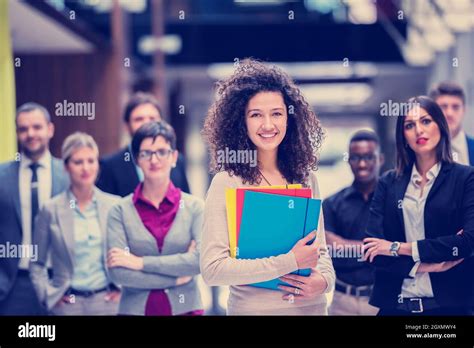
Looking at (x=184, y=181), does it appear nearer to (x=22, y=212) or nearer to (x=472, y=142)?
(x=22, y=212)

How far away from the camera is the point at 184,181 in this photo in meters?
3.03

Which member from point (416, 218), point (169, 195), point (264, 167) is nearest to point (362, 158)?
point (416, 218)

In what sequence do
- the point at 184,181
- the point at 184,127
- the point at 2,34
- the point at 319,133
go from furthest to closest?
1. the point at 2,34
2. the point at 184,127
3. the point at 184,181
4. the point at 319,133

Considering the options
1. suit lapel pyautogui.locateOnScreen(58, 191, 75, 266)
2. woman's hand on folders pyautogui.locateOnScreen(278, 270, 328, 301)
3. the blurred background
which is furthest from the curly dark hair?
suit lapel pyautogui.locateOnScreen(58, 191, 75, 266)

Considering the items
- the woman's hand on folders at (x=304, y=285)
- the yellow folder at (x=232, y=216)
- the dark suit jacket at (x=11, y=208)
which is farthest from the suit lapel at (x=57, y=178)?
the woman's hand on folders at (x=304, y=285)

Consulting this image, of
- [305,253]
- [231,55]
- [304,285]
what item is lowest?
[304,285]

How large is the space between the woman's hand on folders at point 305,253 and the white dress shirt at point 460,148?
687 mm

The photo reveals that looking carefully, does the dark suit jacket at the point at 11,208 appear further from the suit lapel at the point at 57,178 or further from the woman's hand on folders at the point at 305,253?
the woman's hand on folders at the point at 305,253

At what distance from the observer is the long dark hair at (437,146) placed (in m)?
2.85

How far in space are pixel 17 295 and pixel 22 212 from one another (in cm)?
34

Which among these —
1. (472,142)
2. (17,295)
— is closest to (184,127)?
(17,295)

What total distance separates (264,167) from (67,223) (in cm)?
91

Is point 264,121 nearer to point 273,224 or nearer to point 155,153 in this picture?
point 273,224

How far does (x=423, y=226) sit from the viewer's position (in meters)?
2.83
